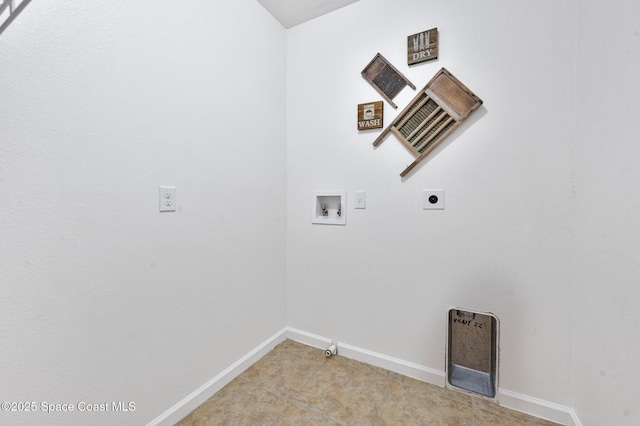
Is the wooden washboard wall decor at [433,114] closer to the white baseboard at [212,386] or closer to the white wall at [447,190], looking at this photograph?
the white wall at [447,190]

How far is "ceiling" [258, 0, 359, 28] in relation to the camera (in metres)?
1.68

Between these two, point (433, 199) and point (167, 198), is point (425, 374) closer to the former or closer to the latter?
point (433, 199)

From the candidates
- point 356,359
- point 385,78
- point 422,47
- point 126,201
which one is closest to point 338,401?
point 356,359

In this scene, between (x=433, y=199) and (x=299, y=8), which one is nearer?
(x=433, y=199)

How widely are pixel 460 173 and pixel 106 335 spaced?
A: 1822 mm

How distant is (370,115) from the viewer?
5.38ft

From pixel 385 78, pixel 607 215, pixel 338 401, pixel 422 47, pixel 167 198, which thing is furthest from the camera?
pixel 385 78

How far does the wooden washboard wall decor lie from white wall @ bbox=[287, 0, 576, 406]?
0.17ft

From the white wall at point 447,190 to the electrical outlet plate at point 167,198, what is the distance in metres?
0.90

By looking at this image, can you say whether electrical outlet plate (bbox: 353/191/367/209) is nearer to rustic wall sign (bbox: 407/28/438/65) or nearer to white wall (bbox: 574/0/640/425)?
rustic wall sign (bbox: 407/28/438/65)

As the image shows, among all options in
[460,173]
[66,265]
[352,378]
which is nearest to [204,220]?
[66,265]

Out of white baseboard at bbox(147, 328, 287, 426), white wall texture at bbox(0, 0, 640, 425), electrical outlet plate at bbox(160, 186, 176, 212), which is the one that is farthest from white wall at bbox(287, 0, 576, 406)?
electrical outlet plate at bbox(160, 186, 176, 212)

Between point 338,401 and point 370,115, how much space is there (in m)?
1.69

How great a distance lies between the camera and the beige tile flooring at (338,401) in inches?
49.1
